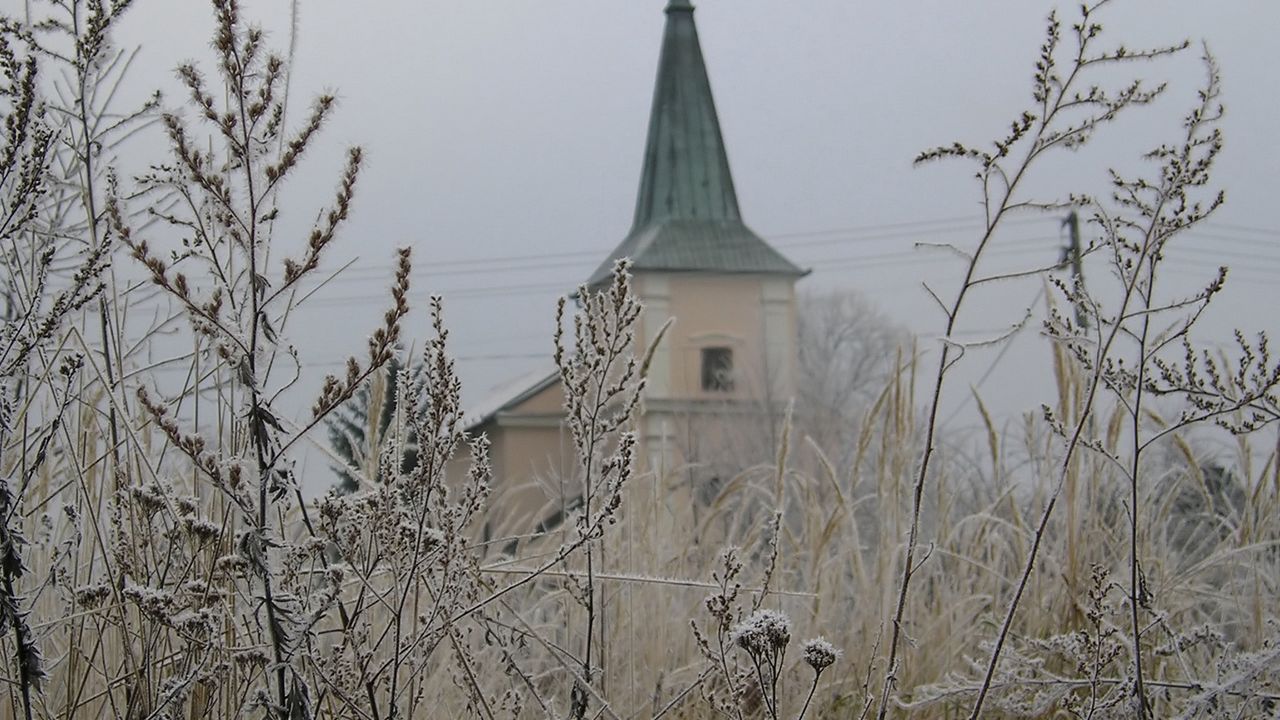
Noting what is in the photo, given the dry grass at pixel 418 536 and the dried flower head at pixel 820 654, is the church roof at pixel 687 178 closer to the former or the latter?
the dry grass at pixel 418 536

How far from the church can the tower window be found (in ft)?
0.09

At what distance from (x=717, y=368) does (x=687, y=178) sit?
5.36m

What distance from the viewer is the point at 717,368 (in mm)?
34375

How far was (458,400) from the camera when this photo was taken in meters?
1.45

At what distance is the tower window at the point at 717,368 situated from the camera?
3428 centimetres

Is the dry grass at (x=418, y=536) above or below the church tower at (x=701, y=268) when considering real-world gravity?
below

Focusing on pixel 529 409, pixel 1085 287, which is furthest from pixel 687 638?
pixel 529 409

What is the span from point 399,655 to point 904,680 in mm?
1442

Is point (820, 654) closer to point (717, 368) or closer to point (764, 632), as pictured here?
point (764, 632)

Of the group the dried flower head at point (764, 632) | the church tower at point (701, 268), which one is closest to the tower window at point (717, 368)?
the church tower at point (701, 268)

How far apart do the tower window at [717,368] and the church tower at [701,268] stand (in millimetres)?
28

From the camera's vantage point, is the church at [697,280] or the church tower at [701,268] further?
the church tower at [701,268]

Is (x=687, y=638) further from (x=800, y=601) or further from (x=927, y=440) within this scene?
(x=927, y=440)

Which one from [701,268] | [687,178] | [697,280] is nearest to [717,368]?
[697,280]
